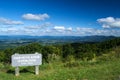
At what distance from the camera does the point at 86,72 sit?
1043 centimetres

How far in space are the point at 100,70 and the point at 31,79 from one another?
360 centimetres

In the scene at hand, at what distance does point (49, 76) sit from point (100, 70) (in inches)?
108

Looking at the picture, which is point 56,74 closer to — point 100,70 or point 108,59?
point 100,70

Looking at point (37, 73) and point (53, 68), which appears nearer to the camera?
point (37, 73)

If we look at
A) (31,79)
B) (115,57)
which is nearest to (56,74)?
(31,79)

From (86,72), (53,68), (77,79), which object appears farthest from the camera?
(53,68)

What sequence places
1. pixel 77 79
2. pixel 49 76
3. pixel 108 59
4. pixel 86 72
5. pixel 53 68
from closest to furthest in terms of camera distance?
1. pixel 77 79
2. pixel 49 76
3. pixel 86 72
4. pixel 53 68
5. pixel 108 59

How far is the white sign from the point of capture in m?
10.2

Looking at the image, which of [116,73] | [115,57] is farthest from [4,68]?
[115,57]

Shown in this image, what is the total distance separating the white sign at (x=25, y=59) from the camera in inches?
402

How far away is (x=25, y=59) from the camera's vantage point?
34.1ft

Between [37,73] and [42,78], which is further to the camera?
[37,73]

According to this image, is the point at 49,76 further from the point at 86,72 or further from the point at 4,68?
the point at 4,68

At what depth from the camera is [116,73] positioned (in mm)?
10102
